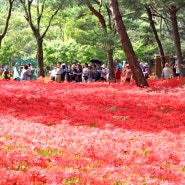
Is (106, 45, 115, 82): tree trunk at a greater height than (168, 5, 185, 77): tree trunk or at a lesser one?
lesser

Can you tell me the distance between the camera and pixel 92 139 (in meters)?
10.2

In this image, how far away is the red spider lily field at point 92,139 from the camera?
6.69 metres

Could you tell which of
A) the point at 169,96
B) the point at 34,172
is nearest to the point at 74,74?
the point at 169,96

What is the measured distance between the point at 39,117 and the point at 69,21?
4562 cm

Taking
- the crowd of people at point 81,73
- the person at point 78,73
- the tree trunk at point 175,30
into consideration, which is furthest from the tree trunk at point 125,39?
the person at point 78,73

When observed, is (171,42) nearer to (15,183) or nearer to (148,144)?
(148,144)

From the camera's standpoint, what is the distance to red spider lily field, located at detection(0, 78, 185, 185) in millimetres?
6690

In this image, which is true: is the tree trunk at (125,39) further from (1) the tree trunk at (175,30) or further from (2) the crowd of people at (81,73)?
(1) the tree trunk at (175,30)

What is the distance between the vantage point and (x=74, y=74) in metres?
34.2

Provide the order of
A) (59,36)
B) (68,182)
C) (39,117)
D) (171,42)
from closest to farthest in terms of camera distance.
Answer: (68,182) < (39,117) < (171,42) < (59,36)

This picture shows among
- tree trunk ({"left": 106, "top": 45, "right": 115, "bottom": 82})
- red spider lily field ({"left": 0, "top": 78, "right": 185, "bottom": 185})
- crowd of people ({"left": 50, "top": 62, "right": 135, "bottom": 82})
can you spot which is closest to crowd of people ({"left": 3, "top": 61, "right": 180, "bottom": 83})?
crowd of people ({"left": 50, "top": 62, "right": 135, "bottom": 82})

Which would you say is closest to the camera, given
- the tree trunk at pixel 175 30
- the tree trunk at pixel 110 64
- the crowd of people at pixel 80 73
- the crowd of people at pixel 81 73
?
the tree trunk at pixel 175 30

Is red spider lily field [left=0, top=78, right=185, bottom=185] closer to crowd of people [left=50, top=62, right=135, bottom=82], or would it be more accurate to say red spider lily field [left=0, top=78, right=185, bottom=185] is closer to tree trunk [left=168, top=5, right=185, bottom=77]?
tree trunk [left=168, top=5, right=185, bottom=77]

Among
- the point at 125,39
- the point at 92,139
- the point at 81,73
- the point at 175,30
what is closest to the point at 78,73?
the point at 81,73
